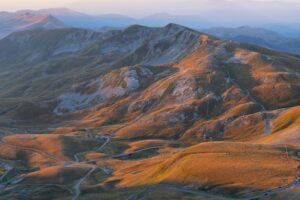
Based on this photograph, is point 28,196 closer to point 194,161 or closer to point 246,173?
point 194,161

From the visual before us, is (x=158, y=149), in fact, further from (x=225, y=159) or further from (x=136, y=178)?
(x=225, y=159)

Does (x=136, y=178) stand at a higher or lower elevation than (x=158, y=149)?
higher

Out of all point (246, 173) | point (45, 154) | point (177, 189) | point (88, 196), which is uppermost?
point (246, 173)

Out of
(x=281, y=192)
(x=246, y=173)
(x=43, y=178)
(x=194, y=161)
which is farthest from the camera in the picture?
(x=43, y=178)

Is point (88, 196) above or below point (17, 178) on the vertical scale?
above

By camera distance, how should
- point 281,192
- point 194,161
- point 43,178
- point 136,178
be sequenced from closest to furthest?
point 281,192 < point 194,161 < point 136,178 < point 43,178

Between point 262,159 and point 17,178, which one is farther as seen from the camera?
point 17,178

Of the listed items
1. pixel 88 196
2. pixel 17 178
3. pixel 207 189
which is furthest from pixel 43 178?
pixel 207 189

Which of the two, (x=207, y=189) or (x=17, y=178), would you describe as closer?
(x=207, y=189)

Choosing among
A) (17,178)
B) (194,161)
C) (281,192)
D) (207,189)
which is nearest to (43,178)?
(17,178)
